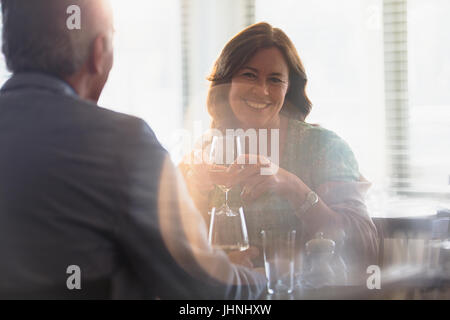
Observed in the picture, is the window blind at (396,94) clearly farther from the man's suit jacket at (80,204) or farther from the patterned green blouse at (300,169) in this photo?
the man's suit jacket at (80,204)

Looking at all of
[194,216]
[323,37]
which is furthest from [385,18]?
[194,216]

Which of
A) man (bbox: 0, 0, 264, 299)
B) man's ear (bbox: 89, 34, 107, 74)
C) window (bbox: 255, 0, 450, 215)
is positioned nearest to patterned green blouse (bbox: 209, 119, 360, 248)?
man (bbox: 0, 0, 264, 299)

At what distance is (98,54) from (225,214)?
36cm

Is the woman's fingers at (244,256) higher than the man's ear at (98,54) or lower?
lower

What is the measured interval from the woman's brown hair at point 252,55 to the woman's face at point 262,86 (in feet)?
0.05

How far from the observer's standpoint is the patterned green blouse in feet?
3.84

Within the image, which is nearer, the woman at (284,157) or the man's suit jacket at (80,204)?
the man's suit jacket at (80,204)

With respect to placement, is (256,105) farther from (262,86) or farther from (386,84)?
(386,84)

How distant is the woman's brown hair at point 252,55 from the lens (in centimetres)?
142


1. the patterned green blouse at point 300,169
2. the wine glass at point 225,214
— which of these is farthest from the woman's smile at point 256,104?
the wine glass at point 225,214

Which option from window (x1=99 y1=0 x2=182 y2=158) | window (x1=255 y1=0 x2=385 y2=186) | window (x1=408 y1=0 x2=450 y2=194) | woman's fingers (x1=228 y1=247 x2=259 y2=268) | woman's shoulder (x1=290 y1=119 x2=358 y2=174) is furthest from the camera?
window (x1=99 y1=0 x2=182 y2=158)

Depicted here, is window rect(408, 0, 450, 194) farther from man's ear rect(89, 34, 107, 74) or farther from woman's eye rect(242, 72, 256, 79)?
man's ear rect(89, 34, 107, 74)

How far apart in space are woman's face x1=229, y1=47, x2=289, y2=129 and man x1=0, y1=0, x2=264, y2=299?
30.8 inches
